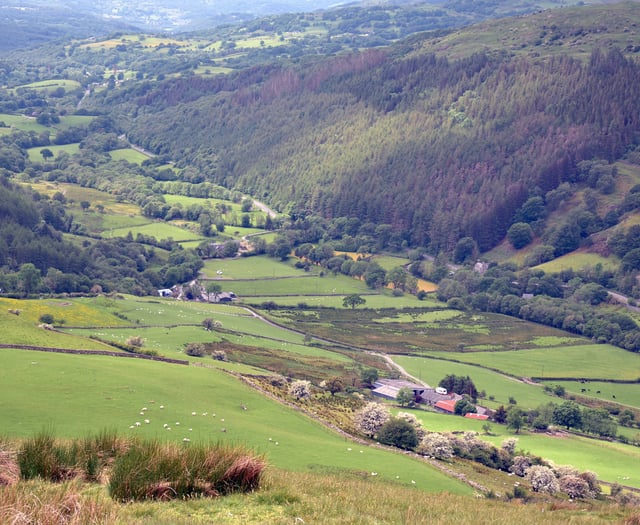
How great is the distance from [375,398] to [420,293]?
5970cm

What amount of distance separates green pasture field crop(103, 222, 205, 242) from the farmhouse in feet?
236

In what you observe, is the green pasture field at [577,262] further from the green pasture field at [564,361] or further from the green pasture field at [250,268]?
the green pasture field at [250,268]

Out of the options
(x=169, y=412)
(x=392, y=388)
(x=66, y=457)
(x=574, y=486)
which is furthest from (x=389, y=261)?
(x=66, y=457)

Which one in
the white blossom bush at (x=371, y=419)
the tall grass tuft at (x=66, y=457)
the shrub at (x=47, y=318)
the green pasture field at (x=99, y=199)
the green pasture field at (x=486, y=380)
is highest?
the tall grass tuft at (x=66, y=457)

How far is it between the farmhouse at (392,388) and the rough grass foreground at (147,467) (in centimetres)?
5598

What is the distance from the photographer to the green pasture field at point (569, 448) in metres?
57.2

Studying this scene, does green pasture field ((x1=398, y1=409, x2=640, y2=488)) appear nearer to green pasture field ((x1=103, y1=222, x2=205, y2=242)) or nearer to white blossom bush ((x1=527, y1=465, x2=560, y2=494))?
white blossom bush ((x1=527, y1=465, x2=560, y2=494))

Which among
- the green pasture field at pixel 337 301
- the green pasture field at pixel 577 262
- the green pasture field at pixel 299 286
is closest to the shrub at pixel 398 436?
the green pasture field at pixel 337 301

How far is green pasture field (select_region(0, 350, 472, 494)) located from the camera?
1444 inches

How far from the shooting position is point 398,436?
165ft

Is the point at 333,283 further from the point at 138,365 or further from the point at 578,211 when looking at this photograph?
the point at 138,365

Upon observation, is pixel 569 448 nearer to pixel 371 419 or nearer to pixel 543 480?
pixel 543 480

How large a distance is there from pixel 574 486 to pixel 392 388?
102 feet

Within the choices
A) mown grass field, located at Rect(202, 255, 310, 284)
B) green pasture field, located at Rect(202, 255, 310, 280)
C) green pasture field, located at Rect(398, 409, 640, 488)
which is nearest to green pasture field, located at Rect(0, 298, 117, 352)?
green pasture field, located at Rect(398, 409, 640, 488)
